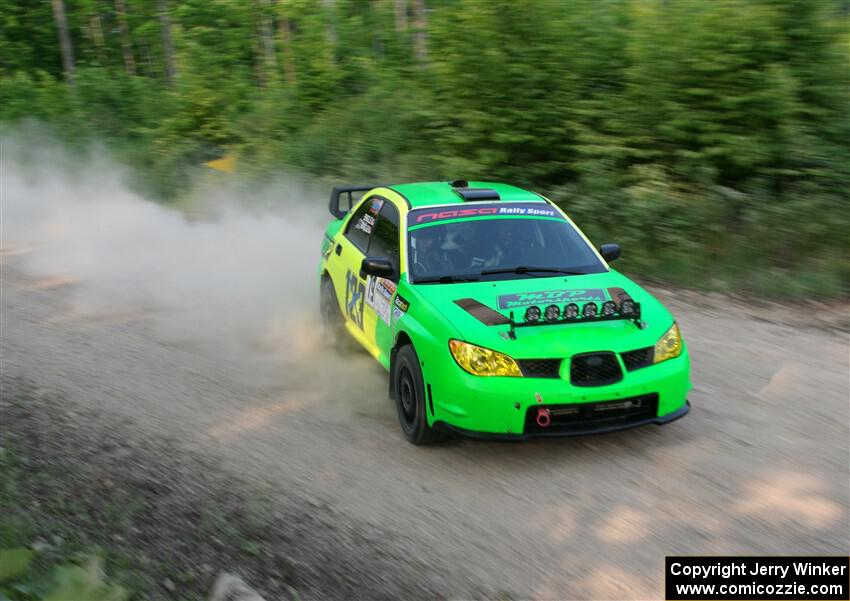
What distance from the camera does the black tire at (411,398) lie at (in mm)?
5695

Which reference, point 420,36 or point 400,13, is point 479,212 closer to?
point 420,36

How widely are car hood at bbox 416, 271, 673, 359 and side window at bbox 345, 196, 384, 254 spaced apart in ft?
4.98

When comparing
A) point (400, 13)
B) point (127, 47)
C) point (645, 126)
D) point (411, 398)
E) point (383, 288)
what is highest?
point (400, 13)

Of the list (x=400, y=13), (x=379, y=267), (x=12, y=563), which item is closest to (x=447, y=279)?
(x=379, y=267)

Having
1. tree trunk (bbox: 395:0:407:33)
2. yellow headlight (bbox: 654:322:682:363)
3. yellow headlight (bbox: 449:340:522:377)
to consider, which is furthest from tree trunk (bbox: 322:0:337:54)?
yellow headlight (bbox: 449:340:522:377)

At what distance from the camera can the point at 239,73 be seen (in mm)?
23031

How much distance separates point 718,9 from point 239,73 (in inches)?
600

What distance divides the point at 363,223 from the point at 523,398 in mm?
3092

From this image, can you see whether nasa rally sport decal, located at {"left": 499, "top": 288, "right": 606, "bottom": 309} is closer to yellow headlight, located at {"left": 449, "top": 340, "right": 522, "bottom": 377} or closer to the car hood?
the car hood

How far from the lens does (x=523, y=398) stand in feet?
17.1

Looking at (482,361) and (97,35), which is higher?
(97,35)

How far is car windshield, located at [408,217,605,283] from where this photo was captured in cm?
638

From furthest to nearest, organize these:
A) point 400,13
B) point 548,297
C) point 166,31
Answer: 1. point 166,31
2. point 400,13
3. point 548,297

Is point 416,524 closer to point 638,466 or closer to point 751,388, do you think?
point 638,466
